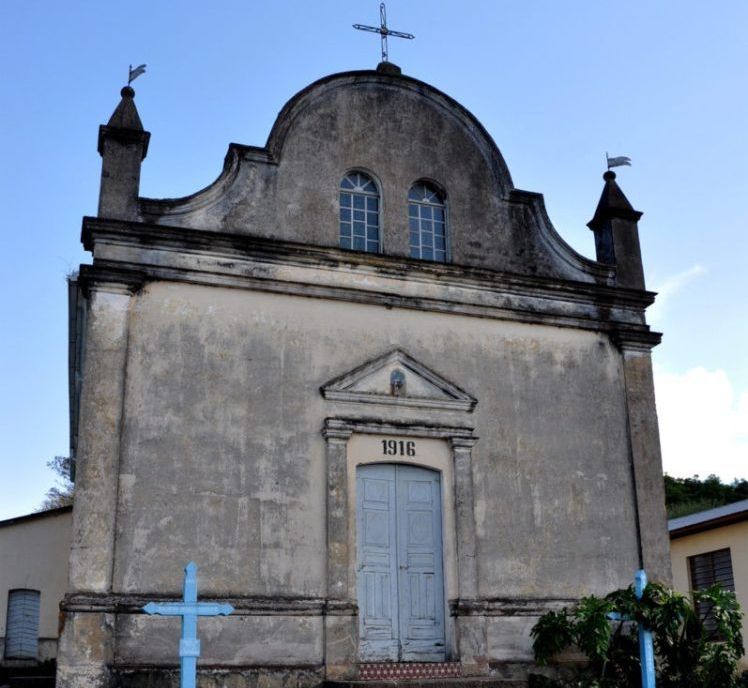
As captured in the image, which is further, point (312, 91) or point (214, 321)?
point (312, 91)

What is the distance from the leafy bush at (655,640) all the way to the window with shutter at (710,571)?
6458 millimetres

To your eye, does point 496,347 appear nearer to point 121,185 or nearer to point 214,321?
point 214,321

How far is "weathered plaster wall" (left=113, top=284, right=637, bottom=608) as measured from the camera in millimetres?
11812

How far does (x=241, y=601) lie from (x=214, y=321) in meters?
3.52

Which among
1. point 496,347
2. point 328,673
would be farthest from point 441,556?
point 496,347

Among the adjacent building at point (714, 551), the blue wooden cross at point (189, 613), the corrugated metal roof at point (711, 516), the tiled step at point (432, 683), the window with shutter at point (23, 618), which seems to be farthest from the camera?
the window with shutter at point (23, 618)

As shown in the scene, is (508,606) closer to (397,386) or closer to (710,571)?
(397,386)

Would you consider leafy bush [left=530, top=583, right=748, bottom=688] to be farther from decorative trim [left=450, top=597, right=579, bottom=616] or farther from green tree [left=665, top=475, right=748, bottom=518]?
green tree [left=665, top=475, right=748, bottom=518]

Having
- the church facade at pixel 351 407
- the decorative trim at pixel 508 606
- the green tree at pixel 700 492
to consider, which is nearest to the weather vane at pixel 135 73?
the church facade at pixel 351 407

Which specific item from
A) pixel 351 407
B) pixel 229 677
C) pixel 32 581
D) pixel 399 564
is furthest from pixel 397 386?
pixel 32 581

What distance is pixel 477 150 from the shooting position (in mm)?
15016

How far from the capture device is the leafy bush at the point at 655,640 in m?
11.7

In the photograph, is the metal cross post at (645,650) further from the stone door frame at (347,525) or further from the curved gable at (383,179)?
the curved gable at (383,179)

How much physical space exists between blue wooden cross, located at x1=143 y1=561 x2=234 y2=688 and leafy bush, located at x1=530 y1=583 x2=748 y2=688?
464 cm
